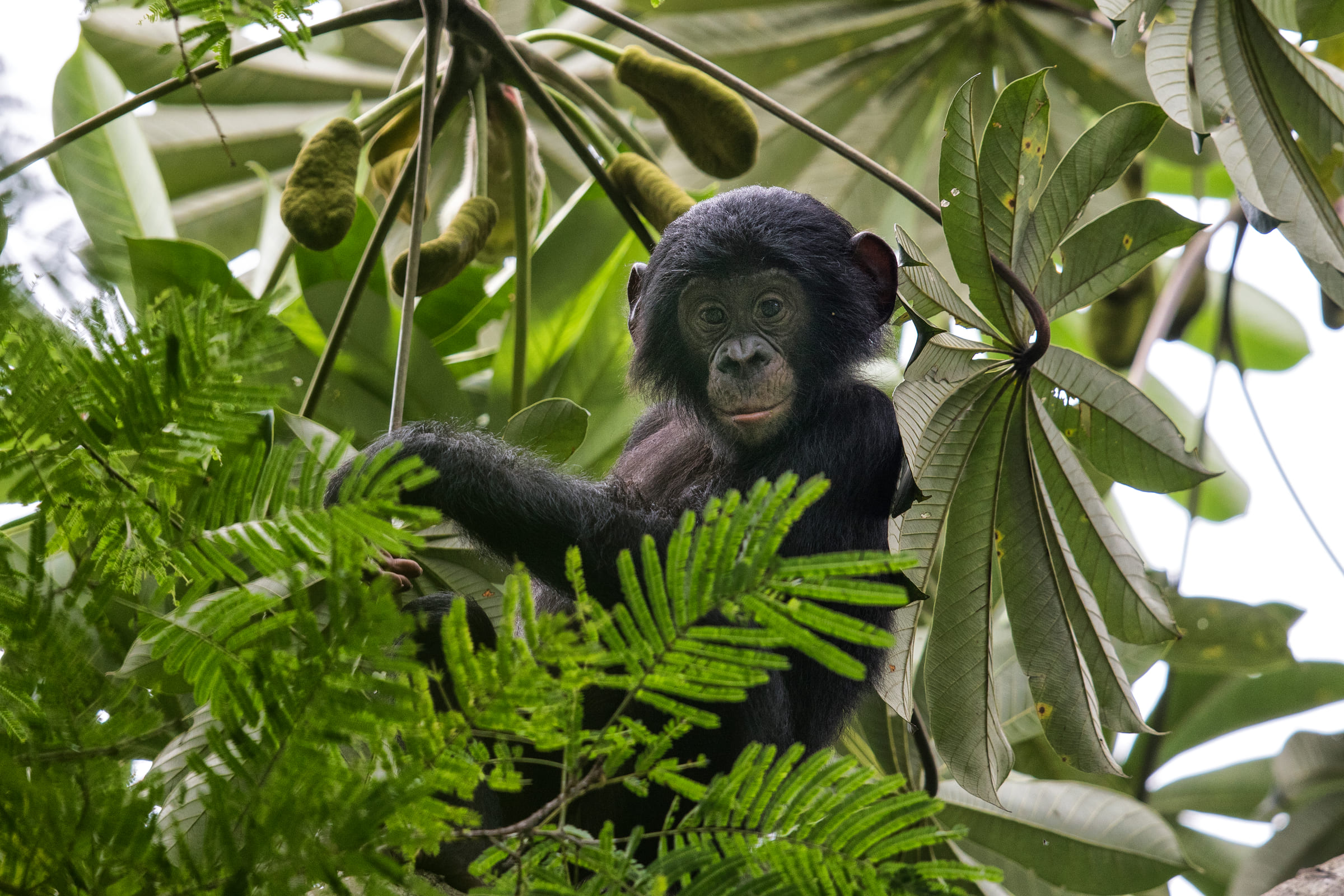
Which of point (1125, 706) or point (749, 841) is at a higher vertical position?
point (1125, 706)

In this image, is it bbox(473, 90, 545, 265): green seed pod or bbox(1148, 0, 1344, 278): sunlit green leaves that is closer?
bbox(1148, 0, 1344, 278): sunlit green leaves

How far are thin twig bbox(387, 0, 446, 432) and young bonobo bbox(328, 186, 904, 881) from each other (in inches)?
11.8

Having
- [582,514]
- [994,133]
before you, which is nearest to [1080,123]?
[994,133]

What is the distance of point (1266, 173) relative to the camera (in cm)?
229

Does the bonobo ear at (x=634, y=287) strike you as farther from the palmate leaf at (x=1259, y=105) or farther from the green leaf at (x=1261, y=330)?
the green leaf at (x=1261, y=330)

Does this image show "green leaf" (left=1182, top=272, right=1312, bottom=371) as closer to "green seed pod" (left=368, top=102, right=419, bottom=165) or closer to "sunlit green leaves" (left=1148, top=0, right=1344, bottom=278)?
"sunlit green leaves" (left=1148, top=0, right=1344, bottom=278)

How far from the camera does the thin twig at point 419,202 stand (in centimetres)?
211

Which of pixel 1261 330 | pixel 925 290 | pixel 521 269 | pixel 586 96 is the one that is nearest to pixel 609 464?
pixel 521 269

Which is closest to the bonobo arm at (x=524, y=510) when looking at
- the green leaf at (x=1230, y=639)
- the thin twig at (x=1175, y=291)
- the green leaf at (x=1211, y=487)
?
the thin twig at (x=1175, y=291)

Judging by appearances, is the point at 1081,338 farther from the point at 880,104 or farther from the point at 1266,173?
the point at 1266,173

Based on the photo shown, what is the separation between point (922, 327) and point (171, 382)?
1.35m

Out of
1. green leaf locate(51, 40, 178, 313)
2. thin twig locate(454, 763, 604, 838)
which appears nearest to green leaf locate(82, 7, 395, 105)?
Result: green leaf locate(51, 40, 178, 313)

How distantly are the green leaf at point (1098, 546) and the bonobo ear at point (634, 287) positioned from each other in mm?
1159

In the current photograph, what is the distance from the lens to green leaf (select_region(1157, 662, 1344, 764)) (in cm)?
440
